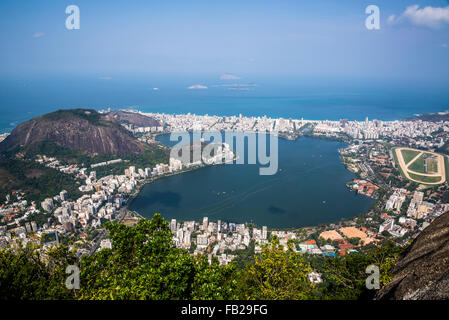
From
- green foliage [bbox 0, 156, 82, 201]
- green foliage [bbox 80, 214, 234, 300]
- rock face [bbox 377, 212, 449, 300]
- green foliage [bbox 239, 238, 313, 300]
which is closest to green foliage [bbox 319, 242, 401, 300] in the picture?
green foliage [bbox 239, 238, 313, 300]

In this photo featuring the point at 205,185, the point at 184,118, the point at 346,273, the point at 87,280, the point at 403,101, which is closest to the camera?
the point at 87,280

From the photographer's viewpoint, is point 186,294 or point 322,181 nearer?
point 186,294

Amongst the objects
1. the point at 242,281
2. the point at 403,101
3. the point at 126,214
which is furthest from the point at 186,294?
the point at 403,101

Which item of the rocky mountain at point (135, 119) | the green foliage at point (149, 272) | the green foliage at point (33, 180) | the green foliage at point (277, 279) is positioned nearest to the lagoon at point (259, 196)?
the green foliage at point (33, 180)

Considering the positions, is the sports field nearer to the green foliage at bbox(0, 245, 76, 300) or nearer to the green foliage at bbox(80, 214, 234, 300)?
the green foliage at bbox(80, 214, 234, 300)

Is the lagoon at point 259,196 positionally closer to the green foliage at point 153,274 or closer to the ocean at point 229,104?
the green foliage at point 153,274
